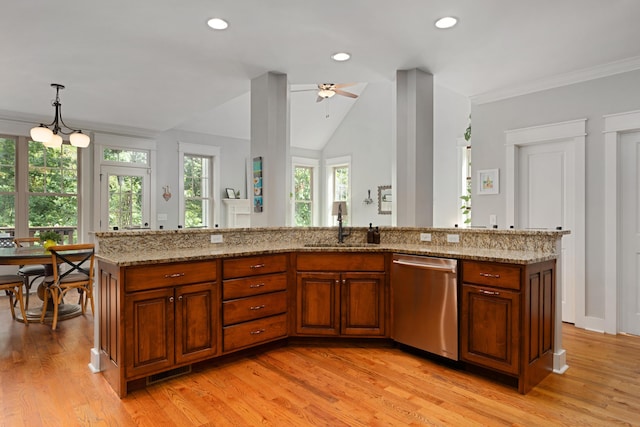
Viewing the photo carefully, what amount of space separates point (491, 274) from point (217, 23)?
268cm

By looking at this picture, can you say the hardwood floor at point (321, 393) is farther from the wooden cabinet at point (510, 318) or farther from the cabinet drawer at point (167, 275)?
the cabinet drawer at point (167, 275)

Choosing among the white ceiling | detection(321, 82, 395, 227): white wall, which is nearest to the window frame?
the white ceiling

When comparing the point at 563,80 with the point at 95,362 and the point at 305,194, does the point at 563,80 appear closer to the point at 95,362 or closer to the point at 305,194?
the point at 95,362

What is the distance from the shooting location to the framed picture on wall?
4.52 m

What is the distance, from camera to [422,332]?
3.05 meters

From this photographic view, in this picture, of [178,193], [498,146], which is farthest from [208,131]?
[498,146]

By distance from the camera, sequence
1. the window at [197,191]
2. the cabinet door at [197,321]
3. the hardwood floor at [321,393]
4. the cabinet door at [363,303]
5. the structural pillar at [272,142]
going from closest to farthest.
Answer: the hardwood floor at [321,393] → the cabinet door at [197,321] → the cabinet door at [363,303] → the structural pillar at [272,142] → the window at [197,191]

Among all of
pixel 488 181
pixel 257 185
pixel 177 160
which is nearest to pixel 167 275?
pixel 257 185

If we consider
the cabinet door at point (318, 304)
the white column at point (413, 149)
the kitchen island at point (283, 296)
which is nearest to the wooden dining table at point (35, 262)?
the kitchen island at point (283, 296)

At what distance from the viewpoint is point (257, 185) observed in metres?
4.16

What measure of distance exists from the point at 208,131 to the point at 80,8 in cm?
445

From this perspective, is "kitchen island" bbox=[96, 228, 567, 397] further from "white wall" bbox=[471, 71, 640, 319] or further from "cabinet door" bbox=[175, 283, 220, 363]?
"white wall" bbox=[471, 71, 640, 319]

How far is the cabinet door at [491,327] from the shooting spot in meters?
2.53

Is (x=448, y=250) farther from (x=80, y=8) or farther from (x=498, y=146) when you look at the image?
(x=80, y=8)
